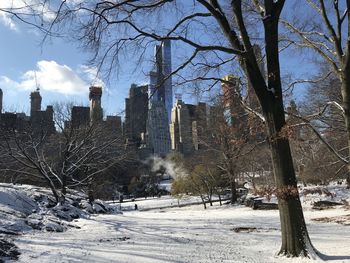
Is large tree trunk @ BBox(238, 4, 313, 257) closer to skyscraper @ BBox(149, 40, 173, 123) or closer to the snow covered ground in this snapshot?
the snow covered ground

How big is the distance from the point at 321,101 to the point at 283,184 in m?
21.8

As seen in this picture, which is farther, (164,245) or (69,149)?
(69,149)

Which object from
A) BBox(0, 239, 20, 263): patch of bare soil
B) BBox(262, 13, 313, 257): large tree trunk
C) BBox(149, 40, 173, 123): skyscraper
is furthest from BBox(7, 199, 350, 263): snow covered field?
BBox(149, 40, 173, 123): skyscraper

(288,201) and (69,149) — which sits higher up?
(69,149)

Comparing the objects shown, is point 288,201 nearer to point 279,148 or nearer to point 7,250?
point 279,148

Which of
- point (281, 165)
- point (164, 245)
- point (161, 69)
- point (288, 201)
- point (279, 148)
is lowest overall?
point (164, 245)

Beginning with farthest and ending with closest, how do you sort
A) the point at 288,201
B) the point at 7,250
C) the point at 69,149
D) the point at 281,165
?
the point at 69,149
the point at 281,165
the point at 288,201
the point at 7,250

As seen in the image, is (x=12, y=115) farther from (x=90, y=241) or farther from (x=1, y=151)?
(x=90, y=241)

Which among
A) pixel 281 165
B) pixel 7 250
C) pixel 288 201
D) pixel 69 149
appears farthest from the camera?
pixel 69 149

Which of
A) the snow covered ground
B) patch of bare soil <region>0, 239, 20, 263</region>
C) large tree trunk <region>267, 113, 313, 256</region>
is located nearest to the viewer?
patch of bare soil <region>0, 239, 20, 263</region>

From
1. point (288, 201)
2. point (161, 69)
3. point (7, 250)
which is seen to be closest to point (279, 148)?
point (288, 201)

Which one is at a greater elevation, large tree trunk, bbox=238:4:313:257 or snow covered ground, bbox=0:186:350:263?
large tree trunk, bbox=238:4:313:257

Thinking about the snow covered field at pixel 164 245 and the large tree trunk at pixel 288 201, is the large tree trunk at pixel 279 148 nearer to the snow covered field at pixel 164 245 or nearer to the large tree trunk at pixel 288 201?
the large tree trunk at pixel 288 201

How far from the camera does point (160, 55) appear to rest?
12312 mm
